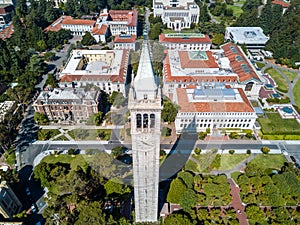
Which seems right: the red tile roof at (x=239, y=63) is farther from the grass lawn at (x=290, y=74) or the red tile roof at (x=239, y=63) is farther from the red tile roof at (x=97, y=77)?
the red tile roof at (x=97, y=77)

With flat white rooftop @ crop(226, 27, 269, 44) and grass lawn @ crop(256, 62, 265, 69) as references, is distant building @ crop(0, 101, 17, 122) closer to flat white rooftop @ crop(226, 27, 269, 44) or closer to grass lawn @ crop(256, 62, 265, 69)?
grass lawn @ crop(256, 62, 265, 69)

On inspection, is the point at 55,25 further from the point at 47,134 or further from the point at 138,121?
the point at 138,121

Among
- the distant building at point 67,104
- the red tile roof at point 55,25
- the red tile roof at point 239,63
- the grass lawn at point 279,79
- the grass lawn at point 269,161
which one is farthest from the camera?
the red tile roof at point 55,25

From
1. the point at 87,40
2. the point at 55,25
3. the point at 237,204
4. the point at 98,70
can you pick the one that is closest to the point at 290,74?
the point at 237,204

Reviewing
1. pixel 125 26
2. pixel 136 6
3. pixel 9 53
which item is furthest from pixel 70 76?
pixel 136 6

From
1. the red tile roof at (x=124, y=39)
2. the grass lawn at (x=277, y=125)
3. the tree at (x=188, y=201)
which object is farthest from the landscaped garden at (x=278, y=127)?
the red tile roof at (x=124, y=39)
